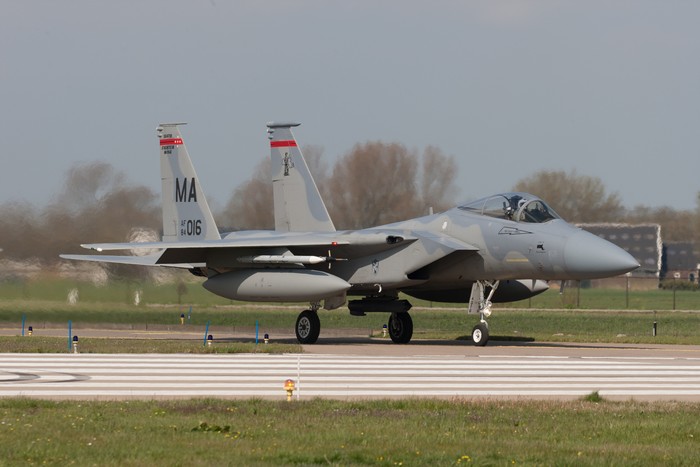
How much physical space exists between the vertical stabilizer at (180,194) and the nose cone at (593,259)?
31.0 ft

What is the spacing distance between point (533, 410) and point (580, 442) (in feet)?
6.52

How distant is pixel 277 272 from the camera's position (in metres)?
23.7

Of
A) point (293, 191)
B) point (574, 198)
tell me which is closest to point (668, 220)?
point (574, 198)

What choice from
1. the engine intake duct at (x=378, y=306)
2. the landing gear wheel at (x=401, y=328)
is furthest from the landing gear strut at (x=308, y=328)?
the landing gear wheel at (x=401, y=328)

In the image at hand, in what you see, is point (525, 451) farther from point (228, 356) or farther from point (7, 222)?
point (7, 222)

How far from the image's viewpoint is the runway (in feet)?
44.5

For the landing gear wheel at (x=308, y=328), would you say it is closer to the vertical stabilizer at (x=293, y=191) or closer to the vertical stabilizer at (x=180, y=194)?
the vertical stabilizer at (x=293, y=191)

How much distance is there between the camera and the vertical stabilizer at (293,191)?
2739 cm

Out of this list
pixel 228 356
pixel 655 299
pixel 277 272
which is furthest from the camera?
pixel 655 299

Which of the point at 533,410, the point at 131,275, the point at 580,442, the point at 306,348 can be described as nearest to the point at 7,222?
the point at 131,275

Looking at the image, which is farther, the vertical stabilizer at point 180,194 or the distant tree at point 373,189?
the distant tree at point 373,189

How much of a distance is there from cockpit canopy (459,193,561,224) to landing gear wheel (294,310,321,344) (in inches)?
169

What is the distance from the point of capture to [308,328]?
24.3 m

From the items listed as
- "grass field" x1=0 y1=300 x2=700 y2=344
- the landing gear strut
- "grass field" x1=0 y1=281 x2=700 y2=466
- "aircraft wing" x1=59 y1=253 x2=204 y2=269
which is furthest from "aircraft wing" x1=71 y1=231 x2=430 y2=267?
"grass field" x1=0 y1=281 x2=700 y2=466
